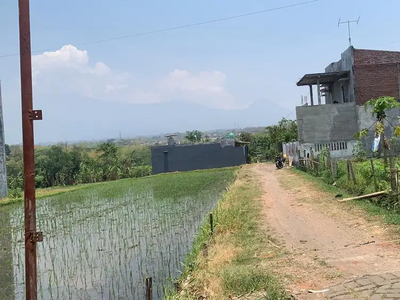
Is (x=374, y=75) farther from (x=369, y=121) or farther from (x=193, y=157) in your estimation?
(x=193, y=157)

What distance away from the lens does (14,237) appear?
44.0ft

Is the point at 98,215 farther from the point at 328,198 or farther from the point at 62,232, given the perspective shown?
the point at 328,198

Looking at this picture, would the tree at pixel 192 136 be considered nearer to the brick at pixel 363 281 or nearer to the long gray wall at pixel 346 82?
the long gray wall at pixel 346 82

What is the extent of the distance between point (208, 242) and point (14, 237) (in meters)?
7.74

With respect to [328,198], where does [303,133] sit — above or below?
above

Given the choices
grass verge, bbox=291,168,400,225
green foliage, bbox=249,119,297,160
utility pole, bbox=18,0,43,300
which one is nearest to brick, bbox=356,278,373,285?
grass verge, bbox=291,168,400,225

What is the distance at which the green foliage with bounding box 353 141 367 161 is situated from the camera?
25628 millimetres

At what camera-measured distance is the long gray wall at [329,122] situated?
A: 27906 mm

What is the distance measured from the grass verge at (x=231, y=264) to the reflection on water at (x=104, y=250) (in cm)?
81

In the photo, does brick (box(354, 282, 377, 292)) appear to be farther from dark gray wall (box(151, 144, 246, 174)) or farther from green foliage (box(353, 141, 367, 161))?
dark gray wall (box(151, 144, 246, 174))

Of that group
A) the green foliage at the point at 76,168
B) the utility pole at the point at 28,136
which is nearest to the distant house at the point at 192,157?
the green foliage at the point at 76,168

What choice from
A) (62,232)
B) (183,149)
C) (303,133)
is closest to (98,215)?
(62,232)

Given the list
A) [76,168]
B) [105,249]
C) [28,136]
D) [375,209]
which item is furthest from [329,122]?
[76,168]

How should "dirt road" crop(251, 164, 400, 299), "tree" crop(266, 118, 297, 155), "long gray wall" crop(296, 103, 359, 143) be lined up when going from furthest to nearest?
1. "tree" crop(266, 118, 297, 155)
2. "long gray wall" crop(296, 103, 359, 143)
3. "dirt road" crop(251, 164, 400, 299)
